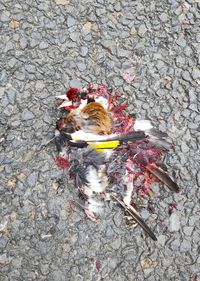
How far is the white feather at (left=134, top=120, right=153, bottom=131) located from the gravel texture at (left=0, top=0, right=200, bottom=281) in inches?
2.3

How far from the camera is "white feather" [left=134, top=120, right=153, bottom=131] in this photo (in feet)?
11.7

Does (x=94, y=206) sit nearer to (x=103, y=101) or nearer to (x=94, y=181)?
(x=94, y=181)

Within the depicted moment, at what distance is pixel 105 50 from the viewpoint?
3.80 meters

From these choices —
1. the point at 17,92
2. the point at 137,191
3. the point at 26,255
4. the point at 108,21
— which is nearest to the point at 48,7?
the point at 108,21

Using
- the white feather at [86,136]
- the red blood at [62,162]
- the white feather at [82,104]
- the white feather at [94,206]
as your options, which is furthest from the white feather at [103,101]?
the white feather at [94,206]

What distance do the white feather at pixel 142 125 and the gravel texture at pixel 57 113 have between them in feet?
0.19

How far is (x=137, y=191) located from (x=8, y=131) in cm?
101

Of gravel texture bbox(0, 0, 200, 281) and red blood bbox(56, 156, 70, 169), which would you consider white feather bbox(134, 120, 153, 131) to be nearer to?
gravel texture bbox(0, 0, 200, 281)

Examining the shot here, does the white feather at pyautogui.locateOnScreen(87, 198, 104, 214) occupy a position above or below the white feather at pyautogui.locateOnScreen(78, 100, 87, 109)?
below

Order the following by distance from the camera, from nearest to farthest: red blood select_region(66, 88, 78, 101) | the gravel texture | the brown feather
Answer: the gravel texture, the brown feather, red blood select_region(66, 88, 78, 101)

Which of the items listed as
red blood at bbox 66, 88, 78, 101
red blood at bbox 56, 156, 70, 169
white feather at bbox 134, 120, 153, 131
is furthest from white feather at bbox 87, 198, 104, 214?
red blood at bbox 66, 88, 78, 101

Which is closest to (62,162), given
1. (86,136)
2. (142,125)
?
(86,136)

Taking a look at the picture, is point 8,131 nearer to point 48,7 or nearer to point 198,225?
point 48,7

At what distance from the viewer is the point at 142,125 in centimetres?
360
